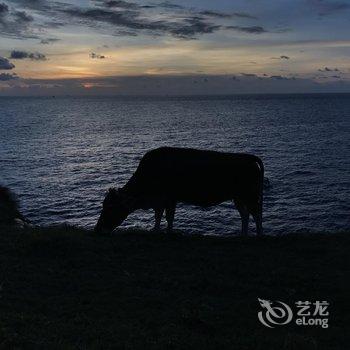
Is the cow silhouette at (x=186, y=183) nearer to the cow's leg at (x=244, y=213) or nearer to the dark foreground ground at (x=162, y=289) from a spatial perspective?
the cow's leg at (x=244, y=213)

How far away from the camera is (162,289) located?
40.4 ft

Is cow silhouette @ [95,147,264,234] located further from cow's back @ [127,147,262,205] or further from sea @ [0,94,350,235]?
sea @ [0,94,350,235]

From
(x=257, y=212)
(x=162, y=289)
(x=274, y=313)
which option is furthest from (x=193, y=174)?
(x=274, y=313)

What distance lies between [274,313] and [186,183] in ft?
25.9

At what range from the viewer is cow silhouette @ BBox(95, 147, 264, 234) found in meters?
17.9

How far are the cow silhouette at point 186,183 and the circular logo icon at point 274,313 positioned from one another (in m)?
7.07

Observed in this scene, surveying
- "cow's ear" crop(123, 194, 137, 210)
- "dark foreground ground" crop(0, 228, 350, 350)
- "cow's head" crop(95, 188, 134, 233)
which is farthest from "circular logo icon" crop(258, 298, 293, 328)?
"cow's head" crop(95, 188, 134, 233)

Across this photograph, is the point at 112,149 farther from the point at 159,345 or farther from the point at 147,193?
the point at 159,345

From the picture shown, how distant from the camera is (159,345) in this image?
898 cm

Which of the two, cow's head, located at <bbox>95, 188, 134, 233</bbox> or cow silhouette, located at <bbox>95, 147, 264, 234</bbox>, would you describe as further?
cow's head, located at <bbox>95, 188, 134, 233</bbox>

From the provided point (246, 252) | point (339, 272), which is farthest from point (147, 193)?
point (339, 272)

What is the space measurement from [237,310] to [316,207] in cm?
3276

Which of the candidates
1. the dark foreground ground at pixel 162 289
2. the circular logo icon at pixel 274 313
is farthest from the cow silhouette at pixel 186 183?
the circular logo icon at pixel 274 313

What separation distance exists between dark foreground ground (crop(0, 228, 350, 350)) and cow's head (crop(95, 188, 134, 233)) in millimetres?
718
